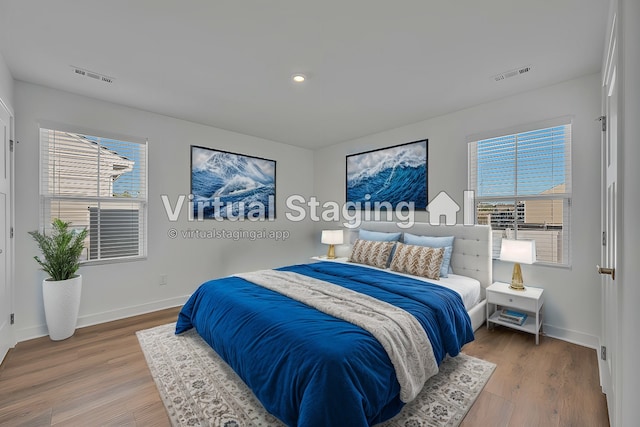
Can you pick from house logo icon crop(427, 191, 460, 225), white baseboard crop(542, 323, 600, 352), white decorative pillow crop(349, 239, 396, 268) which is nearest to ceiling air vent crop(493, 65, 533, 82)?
house logo icon crop(427, 191, 460, 225)

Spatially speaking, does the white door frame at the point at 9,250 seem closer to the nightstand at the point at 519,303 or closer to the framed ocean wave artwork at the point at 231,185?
the framed ocean wave artwork at the point at 231,185

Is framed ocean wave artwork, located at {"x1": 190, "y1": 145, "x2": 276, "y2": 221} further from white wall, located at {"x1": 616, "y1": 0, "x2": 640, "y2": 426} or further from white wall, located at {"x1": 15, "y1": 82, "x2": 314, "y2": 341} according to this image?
white wall, located at {"x1": 616, "y1": 0, "x2": 640, "y2": 426}

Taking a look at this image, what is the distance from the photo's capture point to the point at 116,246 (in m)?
3.32

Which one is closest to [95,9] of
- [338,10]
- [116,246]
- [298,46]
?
[298,46]

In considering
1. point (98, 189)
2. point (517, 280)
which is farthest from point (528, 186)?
point (98, 189)

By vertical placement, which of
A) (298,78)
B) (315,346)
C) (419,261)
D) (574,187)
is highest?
(298,78)

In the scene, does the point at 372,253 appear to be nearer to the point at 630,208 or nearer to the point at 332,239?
the point at 332,239

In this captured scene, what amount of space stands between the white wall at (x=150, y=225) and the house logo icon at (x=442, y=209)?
2.44 metres

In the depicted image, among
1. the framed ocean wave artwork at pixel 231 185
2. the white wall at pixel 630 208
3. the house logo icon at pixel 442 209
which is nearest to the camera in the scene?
the white wall at pixel 630 208

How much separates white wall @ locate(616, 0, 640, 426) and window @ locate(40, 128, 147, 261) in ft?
13.7

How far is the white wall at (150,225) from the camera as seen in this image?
9.10 feet

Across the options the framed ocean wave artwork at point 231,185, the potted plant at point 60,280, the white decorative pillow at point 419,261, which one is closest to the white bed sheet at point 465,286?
the white decorative pillow at point 419,261

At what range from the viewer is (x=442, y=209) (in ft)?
11.9

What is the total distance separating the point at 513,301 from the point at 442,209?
1310 millimetres
